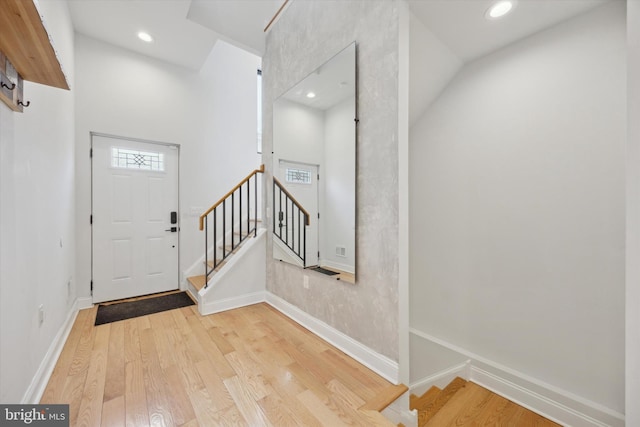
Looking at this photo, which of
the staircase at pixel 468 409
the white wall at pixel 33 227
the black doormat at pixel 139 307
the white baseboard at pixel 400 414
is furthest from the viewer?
the black doormat at pixel 139 307

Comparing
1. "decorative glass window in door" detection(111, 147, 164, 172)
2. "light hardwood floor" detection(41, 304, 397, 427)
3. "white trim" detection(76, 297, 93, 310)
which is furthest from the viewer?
"decorative glass window in door" detection(111, 147, 164, 172)

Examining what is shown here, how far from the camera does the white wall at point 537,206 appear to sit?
1.73 metres

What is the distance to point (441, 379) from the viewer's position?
7.65 ft

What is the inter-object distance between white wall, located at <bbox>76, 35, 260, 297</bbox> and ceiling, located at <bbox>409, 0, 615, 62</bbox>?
3.37 meters

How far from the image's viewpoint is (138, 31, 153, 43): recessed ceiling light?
3.11m

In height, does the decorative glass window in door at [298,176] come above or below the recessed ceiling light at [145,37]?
below

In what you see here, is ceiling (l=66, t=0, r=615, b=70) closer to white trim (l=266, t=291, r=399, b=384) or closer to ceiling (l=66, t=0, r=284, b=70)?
ceiling (l=66, t=0, r=284, b=70)

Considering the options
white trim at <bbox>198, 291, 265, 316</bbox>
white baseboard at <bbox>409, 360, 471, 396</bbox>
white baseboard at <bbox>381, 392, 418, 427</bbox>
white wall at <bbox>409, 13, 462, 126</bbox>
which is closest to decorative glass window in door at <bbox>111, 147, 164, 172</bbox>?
white trim at <bbox>198, 291, 265, 316</bbox>

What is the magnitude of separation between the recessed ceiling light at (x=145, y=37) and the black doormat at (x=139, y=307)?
343 centimetres

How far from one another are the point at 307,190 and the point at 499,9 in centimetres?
208

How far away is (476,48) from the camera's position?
7.25 ft

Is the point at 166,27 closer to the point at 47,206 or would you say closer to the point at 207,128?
the point at 207,128

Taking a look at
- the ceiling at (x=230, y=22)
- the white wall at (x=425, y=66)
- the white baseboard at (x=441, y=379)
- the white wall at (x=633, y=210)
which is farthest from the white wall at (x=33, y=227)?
the white baseboard at (x=441, y=379)

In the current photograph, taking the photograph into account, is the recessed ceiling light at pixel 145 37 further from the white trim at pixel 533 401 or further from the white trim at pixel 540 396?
the white trim at pixel 533 401
